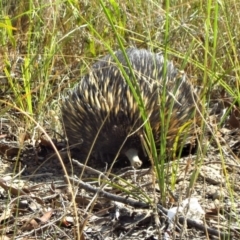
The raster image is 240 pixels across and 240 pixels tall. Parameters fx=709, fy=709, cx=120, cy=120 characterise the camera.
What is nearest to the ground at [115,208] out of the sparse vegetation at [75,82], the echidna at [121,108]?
the sparse vegetation at [75,82]

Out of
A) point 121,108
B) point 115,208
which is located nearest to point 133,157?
point 121,108

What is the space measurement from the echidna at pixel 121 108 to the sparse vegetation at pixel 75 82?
92 millimetres

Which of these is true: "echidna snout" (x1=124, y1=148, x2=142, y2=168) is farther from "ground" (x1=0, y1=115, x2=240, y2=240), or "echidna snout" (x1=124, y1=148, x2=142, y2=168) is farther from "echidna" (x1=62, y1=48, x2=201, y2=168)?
"ground" (x1=0, y1=115, x2=240, y2=240)

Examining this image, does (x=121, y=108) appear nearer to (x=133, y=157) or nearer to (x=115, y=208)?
(x=133, y=157)

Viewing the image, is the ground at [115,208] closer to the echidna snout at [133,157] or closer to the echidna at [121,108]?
the echidna snout at [133,157]

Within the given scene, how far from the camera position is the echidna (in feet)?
9.50

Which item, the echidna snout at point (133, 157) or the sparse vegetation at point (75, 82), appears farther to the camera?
the echidna snout at point (133, 157)

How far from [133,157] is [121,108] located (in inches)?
9.0

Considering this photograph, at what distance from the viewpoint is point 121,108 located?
2.97 metres

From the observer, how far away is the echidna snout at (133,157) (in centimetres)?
280

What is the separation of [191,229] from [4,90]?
1.63 m

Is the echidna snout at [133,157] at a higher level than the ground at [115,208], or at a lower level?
lower

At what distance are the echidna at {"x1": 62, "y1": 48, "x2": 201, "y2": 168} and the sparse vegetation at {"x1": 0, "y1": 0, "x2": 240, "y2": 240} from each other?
92mm

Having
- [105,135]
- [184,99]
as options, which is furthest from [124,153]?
[184,99]
